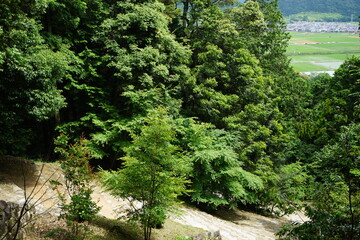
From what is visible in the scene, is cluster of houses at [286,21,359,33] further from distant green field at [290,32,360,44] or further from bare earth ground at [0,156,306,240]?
bare earth ground at [0,156,306,240]

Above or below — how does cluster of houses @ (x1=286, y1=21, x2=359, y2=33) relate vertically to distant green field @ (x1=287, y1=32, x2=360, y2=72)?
above

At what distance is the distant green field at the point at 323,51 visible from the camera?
4481 cm

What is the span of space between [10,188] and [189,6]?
621 inches

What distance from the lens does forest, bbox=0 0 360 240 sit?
714 centimetres

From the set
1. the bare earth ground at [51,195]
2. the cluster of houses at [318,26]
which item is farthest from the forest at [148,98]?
the cluster of houses at [318,26]

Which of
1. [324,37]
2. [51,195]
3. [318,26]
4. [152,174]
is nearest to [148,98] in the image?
[51,195]

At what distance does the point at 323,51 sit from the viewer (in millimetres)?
49938

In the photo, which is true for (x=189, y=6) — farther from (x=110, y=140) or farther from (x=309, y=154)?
(x=309, y=154)

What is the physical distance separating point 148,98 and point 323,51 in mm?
47636

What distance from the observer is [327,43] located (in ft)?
178

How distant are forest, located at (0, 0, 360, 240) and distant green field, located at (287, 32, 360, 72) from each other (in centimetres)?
2957

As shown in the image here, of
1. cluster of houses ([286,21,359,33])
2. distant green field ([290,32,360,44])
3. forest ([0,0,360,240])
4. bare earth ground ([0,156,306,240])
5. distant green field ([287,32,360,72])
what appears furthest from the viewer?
cluster of houses ([286,21,359,33])

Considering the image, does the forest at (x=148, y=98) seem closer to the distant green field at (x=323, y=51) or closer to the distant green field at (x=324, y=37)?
the distant green field at (x=323, y=51)

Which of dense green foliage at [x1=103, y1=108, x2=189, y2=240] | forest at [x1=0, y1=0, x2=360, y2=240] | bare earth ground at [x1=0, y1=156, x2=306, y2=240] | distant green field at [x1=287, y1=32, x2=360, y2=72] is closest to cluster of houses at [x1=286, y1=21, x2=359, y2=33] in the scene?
distant green field at [x1=287, y1=32, x2=360, y2=72]
